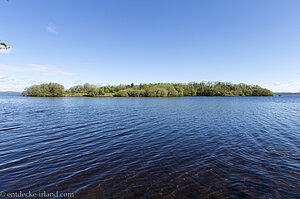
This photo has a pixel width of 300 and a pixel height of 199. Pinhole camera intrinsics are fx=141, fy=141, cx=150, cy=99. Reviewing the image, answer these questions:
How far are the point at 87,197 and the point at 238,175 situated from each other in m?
8.22

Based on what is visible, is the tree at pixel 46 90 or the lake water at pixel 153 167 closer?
the lake water at pixel 153 167

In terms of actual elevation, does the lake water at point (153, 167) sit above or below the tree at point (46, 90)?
below

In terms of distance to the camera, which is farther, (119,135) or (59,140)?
(119,135)

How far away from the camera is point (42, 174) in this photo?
823 centimetres

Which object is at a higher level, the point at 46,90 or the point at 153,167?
the point at 46,90

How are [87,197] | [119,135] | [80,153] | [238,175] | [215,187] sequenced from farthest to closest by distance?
[119,135], [80,153], [238,175], [215,187], [87,197]

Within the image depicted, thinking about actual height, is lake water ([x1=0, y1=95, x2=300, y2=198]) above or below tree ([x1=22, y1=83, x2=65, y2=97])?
below

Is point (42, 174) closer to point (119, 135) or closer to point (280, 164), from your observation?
point (119, 135)

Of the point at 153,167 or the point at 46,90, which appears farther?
the point at 46,90

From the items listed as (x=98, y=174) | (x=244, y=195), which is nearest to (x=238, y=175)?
(x=244, y=195)

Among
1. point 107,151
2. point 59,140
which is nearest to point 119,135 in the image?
point 107,151

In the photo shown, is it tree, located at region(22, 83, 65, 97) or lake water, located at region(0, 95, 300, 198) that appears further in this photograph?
tree, located at region(22, 83, 65, 97)

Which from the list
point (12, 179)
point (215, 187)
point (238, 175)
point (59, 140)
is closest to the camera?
point (215, 187)

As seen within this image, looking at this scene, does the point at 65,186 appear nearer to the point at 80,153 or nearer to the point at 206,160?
the point at 80,153
